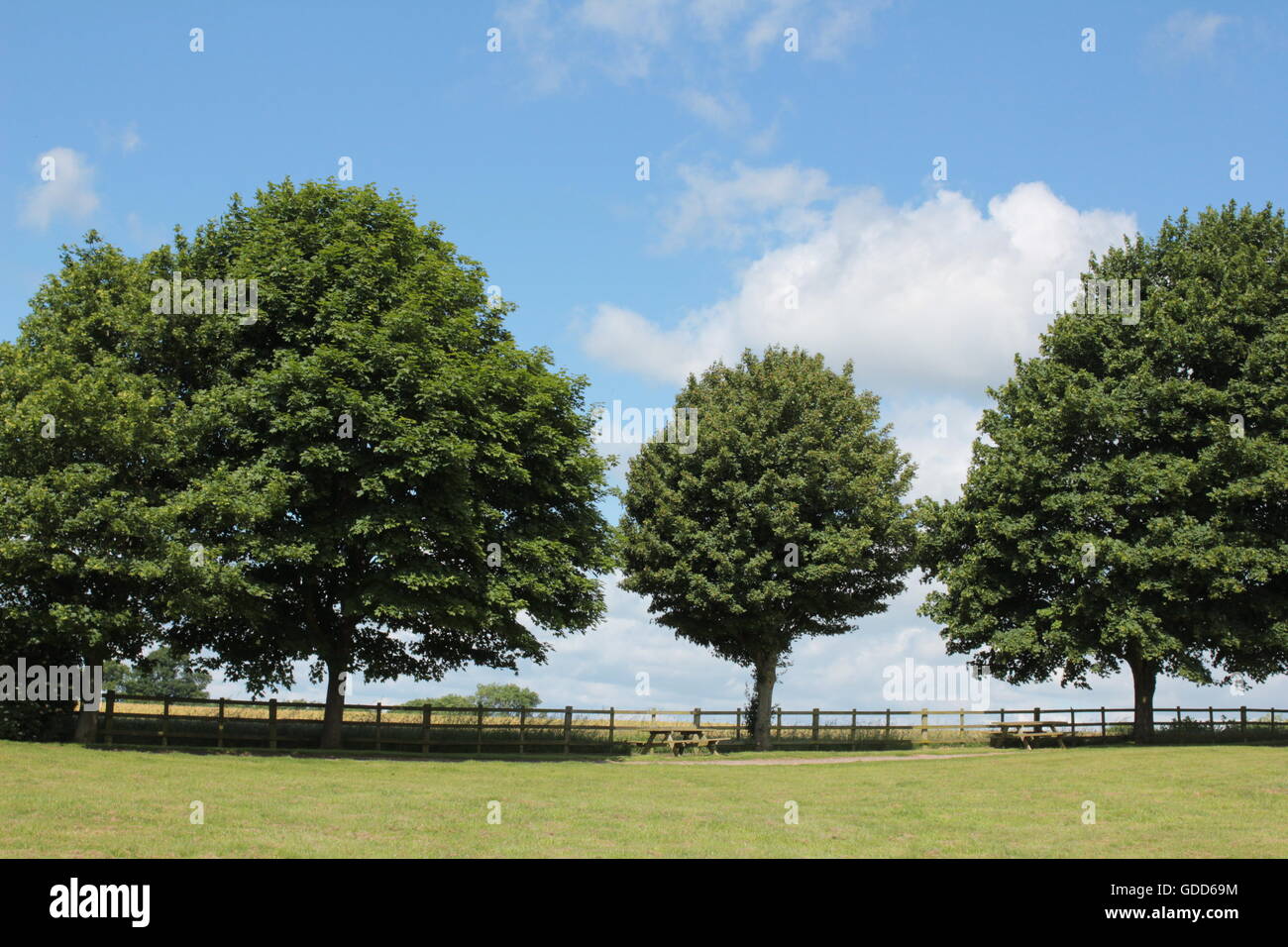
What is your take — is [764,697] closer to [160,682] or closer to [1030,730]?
[1030,730]

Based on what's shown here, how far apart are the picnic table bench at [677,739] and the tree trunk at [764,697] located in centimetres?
329

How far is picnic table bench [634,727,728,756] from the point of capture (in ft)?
122

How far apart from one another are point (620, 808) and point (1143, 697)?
2894 centimetres

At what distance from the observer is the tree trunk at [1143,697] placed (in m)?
38.7

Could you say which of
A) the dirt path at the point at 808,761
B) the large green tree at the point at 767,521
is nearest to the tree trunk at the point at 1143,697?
the dirt path at the point at 808,761

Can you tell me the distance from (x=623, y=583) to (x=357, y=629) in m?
11.6

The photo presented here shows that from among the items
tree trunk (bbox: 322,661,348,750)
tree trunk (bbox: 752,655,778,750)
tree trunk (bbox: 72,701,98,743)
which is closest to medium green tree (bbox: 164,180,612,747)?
tree trunk (bbox: 322,661,348,750)

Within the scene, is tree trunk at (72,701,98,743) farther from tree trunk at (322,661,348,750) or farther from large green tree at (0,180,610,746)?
tree trunk at (322,661,348,750)

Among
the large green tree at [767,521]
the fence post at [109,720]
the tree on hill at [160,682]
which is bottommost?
the tree on hill at [160,682]

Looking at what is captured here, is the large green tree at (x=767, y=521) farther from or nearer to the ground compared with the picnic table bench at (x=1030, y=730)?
farther from the ground

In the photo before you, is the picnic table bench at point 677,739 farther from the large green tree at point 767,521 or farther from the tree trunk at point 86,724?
the tree trunk at point 86,724

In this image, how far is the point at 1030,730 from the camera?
131ft

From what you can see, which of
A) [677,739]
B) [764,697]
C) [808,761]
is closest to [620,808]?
[808,761]
